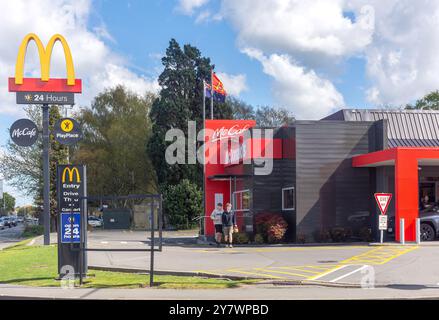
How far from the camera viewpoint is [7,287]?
1253 centimetres

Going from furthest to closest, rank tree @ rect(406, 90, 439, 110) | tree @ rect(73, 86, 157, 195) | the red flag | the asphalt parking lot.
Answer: tree @ rect(406, 90, 439, 110)
tree @ rect(73, 86, 157, 195)
the red flag
the asphalt parking lot

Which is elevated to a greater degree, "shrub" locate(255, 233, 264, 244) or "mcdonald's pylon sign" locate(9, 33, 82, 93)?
"mcdonald's pylon sign" locate(9, 33, 82, 93)

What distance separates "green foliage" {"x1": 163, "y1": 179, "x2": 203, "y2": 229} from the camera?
4528 centimetres

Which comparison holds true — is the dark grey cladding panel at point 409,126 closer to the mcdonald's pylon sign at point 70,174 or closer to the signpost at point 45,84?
the signpost at point 45,84

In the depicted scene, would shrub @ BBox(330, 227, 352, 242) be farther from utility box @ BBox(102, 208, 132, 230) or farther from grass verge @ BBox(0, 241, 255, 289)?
utility box @ BBox(102, 208, 132, 230)

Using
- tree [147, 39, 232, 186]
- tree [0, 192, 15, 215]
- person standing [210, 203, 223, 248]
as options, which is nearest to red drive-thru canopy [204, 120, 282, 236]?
person standing [210, 203, 223, 248]

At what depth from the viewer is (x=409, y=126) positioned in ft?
93.4

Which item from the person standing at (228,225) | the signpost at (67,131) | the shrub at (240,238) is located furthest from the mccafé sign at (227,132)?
the signpost at (67,131)

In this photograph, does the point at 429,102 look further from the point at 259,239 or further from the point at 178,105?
the point at 259,239

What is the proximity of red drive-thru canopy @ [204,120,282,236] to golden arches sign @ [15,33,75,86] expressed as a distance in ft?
27.5

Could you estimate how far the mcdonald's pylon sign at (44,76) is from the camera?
968 inches

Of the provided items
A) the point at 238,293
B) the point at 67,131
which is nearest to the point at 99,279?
the point at 238,293
